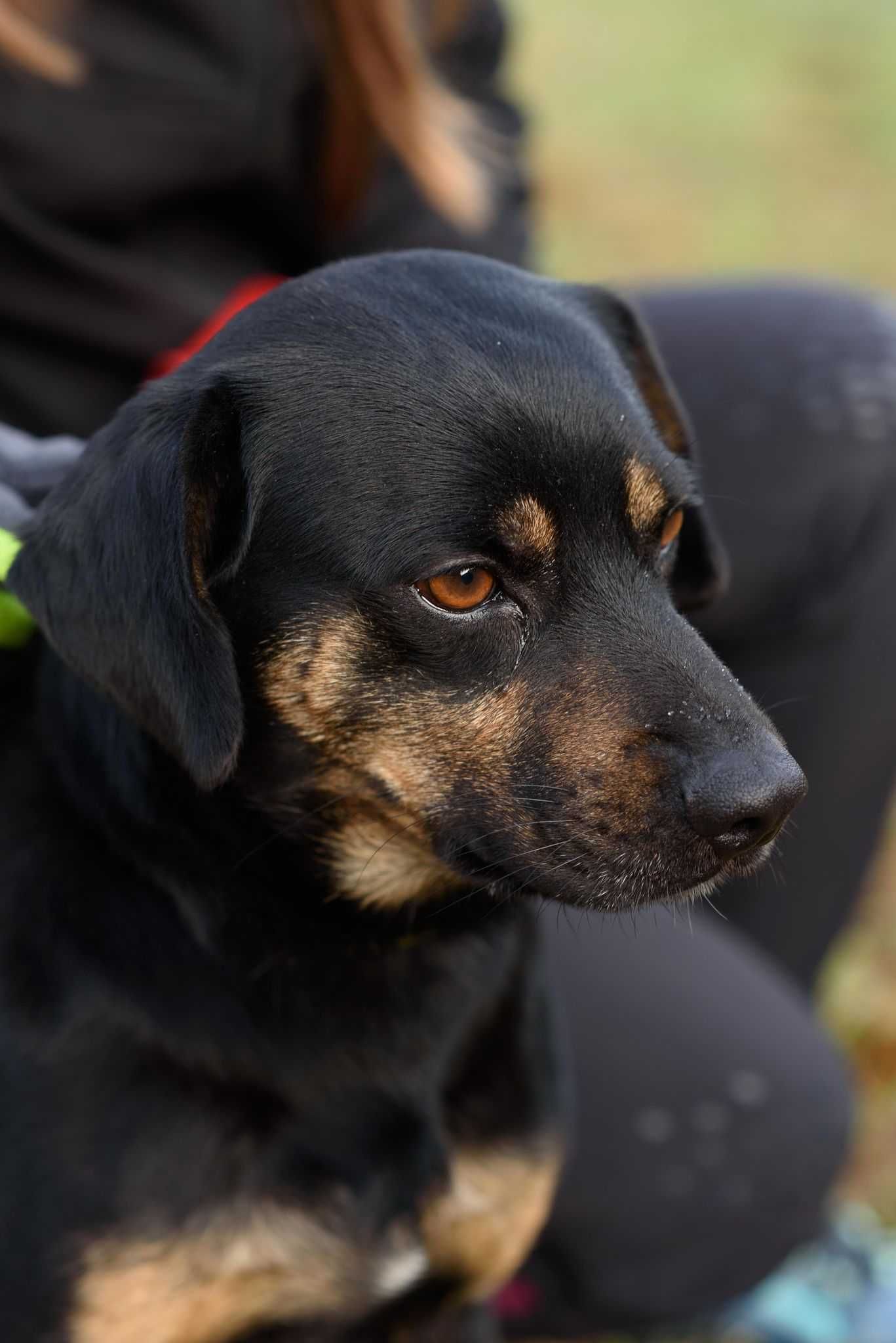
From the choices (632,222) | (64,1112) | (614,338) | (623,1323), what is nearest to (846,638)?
(614,338)

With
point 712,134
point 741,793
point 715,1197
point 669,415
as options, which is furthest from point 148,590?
point 712,134

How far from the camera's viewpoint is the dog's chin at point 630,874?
1887mm

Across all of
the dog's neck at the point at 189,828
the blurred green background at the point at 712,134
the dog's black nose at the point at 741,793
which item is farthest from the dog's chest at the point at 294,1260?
the blurred green background at the point at 712,134

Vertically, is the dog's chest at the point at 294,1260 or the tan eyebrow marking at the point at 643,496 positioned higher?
the tan eyebrow marking at the point at 643,496

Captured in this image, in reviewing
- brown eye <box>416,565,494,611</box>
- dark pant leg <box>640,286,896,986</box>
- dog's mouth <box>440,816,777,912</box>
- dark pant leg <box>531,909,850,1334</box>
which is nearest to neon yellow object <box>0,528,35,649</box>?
brown eye <box>416,565,494,611</box>

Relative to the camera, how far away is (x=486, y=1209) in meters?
2.31

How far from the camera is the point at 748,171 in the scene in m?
9.17

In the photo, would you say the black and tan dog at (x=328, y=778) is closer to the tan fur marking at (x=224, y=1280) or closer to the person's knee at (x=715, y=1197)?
the tan fur marking at (x=224, y=1280)

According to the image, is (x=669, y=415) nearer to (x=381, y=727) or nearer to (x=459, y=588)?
(x=459, y=588)

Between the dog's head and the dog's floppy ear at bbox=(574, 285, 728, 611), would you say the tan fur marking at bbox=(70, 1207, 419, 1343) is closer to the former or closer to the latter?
the dog's head

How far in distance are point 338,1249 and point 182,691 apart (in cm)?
84

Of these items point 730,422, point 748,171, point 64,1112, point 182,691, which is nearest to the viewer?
point 182,691

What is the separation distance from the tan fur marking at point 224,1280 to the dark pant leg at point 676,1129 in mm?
916

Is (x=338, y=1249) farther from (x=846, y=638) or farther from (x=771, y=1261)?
(x=846, y=638)
